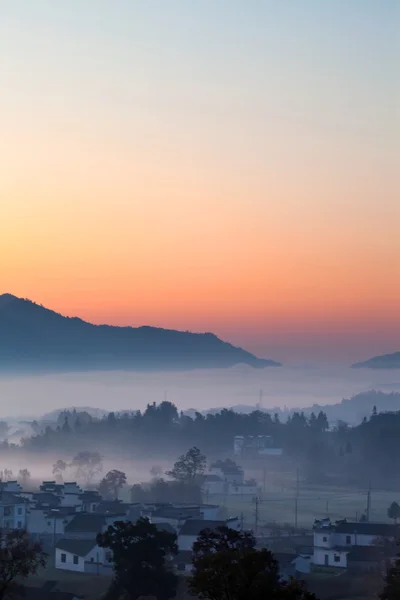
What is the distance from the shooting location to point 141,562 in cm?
3647

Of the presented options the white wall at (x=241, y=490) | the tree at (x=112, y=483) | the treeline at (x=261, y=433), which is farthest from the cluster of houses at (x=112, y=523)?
the treeline at (x=261, y=433)

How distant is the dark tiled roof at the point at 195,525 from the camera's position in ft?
160

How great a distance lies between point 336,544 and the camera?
48688 mm

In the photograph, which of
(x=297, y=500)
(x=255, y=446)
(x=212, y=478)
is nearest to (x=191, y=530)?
(x=297, y=500)

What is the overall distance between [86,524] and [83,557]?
555cm

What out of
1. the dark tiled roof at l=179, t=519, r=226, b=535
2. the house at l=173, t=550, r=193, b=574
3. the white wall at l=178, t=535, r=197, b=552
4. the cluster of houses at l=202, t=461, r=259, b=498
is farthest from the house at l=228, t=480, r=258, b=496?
the house at l=173, t=550, r=193, b=574

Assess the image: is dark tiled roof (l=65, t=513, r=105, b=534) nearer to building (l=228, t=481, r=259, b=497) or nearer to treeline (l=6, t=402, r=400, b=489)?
building (l=228, t=481, r=259, b=497)

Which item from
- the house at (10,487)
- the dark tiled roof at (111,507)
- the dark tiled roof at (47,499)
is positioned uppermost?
the house at (10,487)

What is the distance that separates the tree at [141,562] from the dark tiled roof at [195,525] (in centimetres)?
1167

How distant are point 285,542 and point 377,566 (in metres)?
9.03

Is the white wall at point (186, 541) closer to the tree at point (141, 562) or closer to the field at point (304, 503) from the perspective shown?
the tree at point (141, 562)

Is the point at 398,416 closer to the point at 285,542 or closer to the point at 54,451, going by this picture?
the point at 54,451

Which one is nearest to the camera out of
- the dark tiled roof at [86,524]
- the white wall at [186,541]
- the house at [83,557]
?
the house at [83,557]

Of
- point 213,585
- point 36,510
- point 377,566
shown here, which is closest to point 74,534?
point 36,510
